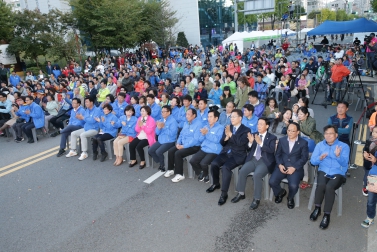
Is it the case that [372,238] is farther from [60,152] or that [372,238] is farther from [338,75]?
[338,75]

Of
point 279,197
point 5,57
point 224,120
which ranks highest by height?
point 5,57

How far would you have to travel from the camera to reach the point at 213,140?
18.4 ft

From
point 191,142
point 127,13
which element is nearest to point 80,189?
point 191,142

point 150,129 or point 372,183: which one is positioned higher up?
point 150,129

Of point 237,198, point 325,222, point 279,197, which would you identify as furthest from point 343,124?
point 237,198

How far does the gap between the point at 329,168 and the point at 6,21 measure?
26277 millimetres

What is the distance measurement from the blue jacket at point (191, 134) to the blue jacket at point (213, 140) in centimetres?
28

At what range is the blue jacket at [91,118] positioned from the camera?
7.43 metres

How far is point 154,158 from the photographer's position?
251 inches

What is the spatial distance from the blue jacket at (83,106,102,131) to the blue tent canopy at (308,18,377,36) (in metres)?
10.8

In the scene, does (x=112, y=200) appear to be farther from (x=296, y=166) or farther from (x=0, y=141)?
(x=0, y=141)

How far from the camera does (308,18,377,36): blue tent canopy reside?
12.1 metres

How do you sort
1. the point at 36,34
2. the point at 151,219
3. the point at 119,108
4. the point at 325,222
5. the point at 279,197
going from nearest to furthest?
the point at 325,222
the point at 151,219
the point at 279,197
the point at 119,108
the point at 36,34

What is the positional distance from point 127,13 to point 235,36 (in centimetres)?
944
